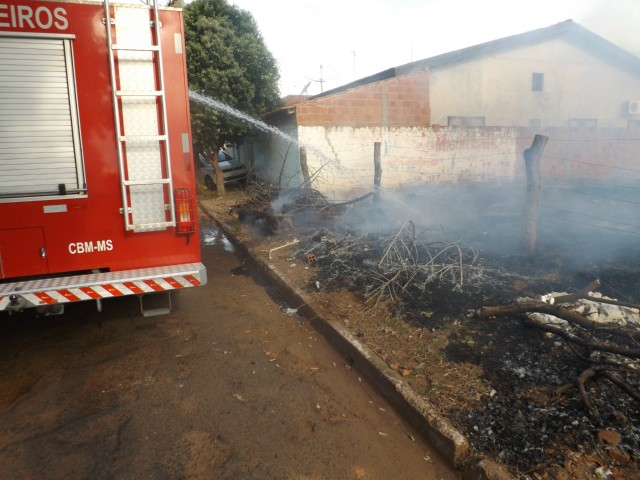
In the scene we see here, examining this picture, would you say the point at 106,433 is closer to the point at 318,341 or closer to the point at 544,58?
the point at 318,341

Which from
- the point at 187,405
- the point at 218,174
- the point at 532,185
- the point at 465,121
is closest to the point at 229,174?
the point at 218,174

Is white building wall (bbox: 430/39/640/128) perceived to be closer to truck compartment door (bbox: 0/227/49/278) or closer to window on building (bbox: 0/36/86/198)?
window on building (bbox: 0/36/86/198)

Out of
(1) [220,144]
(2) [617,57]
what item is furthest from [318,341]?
(2) [617,57]

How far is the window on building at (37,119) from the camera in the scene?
3449mm

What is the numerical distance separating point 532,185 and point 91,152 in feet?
17.1

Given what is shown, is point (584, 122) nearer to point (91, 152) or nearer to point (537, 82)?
point (537, 82)

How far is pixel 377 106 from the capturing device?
1354cm

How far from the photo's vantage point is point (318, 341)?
4645 mm

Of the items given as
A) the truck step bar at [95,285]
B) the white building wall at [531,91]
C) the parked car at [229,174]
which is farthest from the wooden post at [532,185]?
the parked car at [229,174]

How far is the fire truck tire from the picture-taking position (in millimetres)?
17547

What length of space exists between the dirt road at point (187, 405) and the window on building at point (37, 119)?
1.69m

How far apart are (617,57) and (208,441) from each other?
21.8 metres

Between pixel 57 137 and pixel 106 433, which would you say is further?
pixel 57 137

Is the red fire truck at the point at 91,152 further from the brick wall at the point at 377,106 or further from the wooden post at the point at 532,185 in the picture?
the brick wall at the point at 377,106
